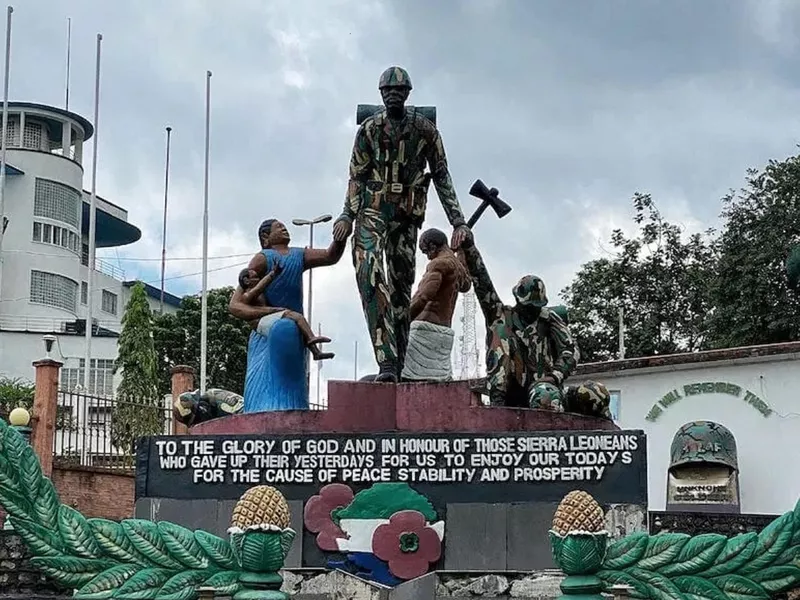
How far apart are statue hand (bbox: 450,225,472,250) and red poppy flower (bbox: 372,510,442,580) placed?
214 cm

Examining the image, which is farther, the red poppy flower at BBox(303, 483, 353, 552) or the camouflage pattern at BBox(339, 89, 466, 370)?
the camouflage pattern at BBox(339, 89, 466, 370)

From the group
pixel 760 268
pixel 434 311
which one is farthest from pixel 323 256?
pixel 760 268

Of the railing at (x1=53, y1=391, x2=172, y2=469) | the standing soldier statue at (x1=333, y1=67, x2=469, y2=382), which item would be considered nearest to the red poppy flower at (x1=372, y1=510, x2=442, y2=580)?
the standing soldier statue at (x1=333, y1=67, x2=469, y2=382)

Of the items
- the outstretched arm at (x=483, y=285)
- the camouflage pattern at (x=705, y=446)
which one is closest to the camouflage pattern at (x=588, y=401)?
the outstretched arm at (x=483, y=285)

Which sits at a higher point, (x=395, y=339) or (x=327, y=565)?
(x=395, y=339)

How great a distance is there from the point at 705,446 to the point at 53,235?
25392 mm

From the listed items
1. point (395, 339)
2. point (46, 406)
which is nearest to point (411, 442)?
point (395, 339)

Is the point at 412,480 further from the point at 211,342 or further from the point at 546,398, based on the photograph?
the point at 211,342

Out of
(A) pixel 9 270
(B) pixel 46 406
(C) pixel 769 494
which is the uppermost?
(A) pixel 9 270

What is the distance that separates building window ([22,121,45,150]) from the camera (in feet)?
121

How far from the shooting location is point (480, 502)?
714 centimetres

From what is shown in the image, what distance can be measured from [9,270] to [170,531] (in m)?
33.0

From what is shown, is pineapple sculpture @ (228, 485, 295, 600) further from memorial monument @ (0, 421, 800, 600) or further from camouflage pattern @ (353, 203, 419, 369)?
camouflage pattern @ (353, 203, 419, 369)

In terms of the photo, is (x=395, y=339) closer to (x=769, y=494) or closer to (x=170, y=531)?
(x=170, y=531)
